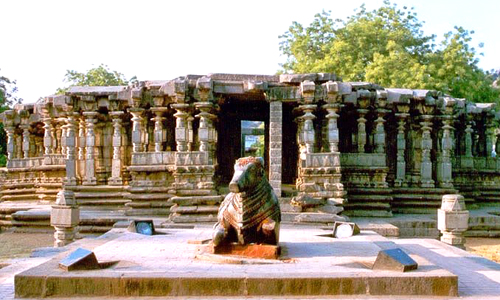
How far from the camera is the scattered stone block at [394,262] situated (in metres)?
5.27

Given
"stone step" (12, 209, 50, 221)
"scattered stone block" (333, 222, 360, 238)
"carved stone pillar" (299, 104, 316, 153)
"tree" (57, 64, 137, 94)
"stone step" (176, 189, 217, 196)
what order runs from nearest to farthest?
"scattered stone block" (333, 222, 360, 238) → "stone step" (176, 189, 217, 196) → "carved stone pillar" (299, 104, 316, 153) → "stone step" (12, 209, 50, 221) → "tree" (57, 64, 137, 94)

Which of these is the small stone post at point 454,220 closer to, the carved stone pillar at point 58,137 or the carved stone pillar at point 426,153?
the carved stone pillar at point 426,153

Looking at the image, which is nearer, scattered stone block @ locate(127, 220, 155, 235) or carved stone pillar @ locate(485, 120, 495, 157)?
scattered stone block @ locate(127, 220, 155, 235)

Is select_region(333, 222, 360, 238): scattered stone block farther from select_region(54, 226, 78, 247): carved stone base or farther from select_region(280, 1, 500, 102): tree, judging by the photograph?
select_region(280, 1, 500, 102): tree

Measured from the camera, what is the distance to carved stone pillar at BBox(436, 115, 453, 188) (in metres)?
13.8

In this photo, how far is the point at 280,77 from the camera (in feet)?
40.0

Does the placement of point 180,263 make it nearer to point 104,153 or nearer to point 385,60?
point 104,153

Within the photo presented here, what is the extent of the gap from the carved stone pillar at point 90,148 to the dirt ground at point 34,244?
199 centimetres

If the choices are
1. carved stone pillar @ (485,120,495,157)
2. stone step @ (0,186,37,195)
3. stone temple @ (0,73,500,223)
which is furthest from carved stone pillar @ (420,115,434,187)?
stone step @ (0,186,37,195)

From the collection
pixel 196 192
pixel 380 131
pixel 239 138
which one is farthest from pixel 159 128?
pixel 380 131

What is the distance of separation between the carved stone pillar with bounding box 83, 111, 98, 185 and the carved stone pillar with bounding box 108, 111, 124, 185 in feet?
1.51

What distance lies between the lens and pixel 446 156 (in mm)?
13898

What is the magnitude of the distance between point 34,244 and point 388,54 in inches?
738

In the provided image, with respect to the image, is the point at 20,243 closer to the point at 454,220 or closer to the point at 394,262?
the point at 454,220
